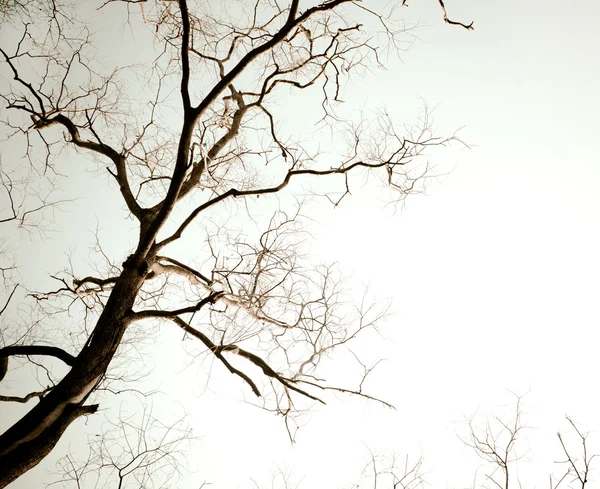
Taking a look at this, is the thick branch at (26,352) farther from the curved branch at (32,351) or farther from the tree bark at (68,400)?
the tree bark at (68,400)

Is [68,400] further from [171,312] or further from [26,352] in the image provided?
[171,312]

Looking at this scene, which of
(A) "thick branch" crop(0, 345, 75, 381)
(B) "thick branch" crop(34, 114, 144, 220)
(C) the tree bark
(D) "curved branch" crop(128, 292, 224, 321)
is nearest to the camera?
(C) the tree bark

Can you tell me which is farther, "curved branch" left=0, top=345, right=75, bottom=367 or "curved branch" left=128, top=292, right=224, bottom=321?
"curved branch" left=128, top=292, right=224, bottom=321

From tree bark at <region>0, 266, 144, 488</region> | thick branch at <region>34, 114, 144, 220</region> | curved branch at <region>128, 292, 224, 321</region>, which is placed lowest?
tree bark at <region>0, 266, 144, 488</region>

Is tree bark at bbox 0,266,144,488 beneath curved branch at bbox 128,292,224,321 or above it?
beneath

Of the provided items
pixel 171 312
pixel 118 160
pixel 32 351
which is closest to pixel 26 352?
pixel 32 351

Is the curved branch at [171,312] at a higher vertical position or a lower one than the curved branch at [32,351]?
higher

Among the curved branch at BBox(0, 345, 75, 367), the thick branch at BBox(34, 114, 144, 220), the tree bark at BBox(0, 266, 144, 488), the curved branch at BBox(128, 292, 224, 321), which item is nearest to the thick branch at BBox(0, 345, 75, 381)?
the curved branch at BBox(0, 345, 75, 367)

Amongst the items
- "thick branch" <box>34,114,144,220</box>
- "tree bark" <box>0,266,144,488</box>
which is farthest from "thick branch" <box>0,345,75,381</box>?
"thick branch" <box>34,114,144,220</box>

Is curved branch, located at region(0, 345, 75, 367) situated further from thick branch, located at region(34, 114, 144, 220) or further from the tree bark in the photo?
thick branch, located at region(34, 114, 144, 220)

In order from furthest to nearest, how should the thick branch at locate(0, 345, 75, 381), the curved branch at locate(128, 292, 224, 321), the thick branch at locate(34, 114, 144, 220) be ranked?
the thick branch at locate(34, 114, 144, 220), the curved branch at locate(128, 292, 224, 321), the thick branch at locate(0, 345, 75, 381)

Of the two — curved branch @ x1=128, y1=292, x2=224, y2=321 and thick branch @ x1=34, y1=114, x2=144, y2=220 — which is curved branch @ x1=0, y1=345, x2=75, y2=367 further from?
thick branch @ x1=34, y1=114, x2=144, y2=220

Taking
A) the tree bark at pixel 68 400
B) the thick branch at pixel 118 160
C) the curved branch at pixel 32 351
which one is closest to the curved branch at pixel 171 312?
the tree bark at pixel 68 400

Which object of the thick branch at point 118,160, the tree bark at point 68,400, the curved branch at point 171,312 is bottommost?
the tree bark at point 68,400
